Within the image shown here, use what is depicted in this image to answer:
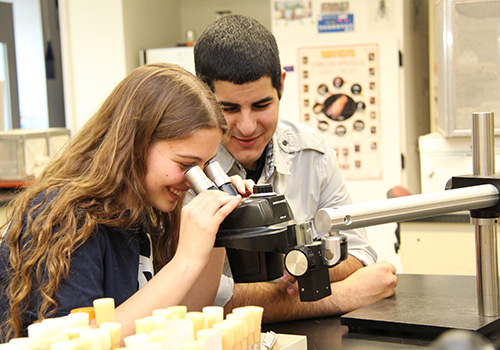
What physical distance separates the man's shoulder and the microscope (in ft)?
2.43

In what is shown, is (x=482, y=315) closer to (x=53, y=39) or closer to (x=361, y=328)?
(x=361, y=328)

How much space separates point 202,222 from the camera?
45.3 inches

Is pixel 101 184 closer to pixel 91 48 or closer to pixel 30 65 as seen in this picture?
pixel 91 48

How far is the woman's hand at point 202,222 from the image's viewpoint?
1.13 meters

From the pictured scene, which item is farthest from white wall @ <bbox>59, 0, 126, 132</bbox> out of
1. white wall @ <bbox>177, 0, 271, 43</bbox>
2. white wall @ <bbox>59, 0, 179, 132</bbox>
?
white wall @ <bbox>177, 0, 271, 43</bbox>

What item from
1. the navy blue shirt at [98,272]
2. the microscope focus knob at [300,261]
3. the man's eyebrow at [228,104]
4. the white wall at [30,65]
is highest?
the white wall at [30,65]

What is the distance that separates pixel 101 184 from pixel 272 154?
2.30ft

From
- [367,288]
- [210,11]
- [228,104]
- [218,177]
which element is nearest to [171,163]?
[218,177]

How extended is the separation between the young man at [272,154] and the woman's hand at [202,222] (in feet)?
1.02

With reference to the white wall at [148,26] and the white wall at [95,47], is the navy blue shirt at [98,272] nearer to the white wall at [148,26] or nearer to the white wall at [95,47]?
the white wall at [95,47]

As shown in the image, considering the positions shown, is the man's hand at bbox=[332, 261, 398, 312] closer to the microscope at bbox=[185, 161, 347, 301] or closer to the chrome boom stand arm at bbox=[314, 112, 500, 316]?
the chrome boom stand arm at bbox=[314, 112, 500, 316]

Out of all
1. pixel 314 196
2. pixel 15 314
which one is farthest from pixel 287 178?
pixel 15 314

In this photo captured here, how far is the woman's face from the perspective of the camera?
133cm

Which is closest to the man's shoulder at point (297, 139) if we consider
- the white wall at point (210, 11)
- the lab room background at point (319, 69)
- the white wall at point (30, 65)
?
the lab room background at point (319, 69)
